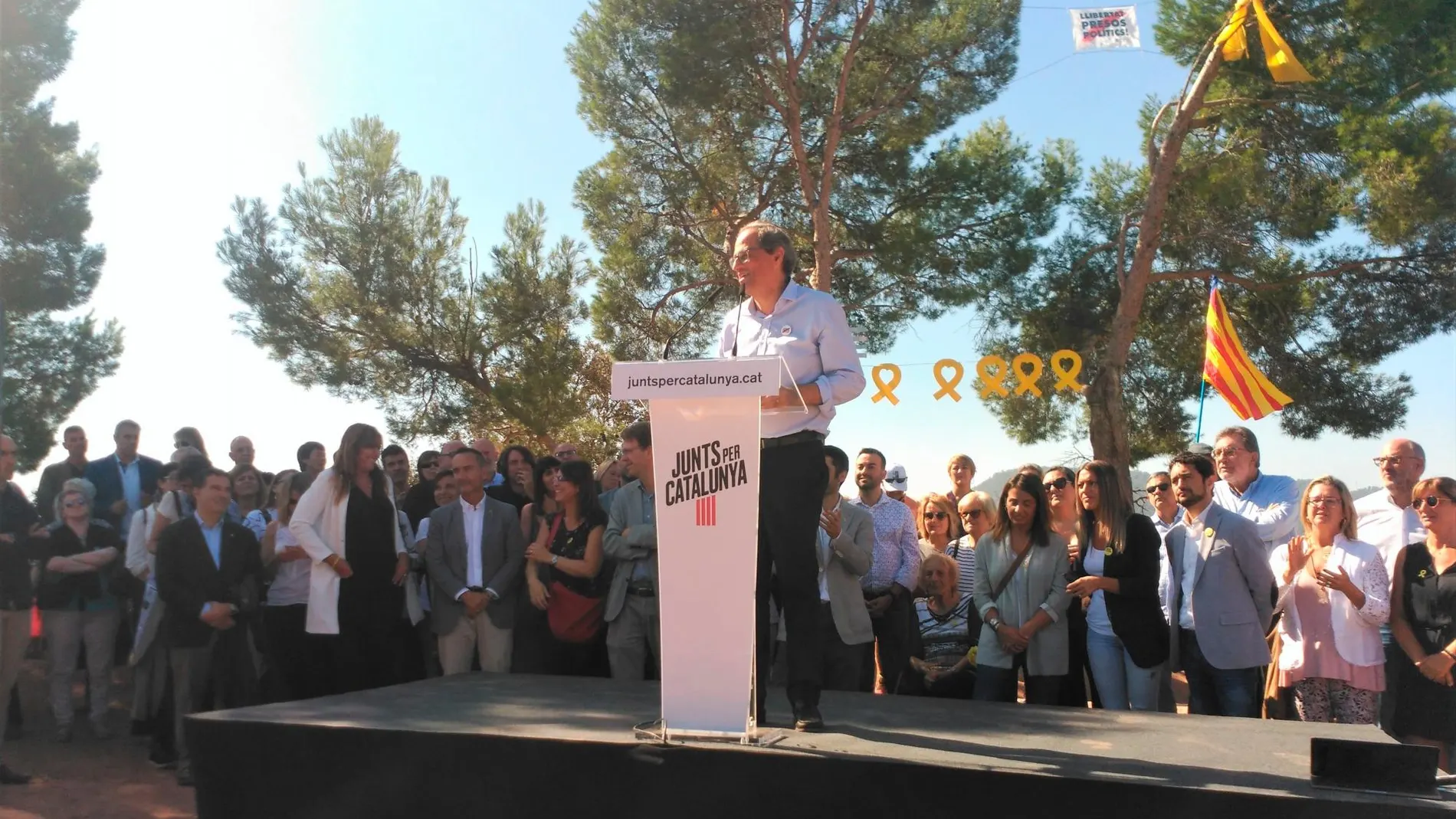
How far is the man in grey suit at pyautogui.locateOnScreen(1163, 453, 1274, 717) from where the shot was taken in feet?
14.6

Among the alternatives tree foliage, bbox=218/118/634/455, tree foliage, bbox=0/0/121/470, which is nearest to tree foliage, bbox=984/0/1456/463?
tree foliage, bbox=218/118/634/455

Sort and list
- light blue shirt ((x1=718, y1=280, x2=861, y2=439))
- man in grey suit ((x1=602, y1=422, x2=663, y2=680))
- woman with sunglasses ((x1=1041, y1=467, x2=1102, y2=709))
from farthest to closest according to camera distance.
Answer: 1. man in grey suit ((x1=602, y1=422, x2=663, y2=680))
2. woman with sunglasses ((x1=1041, y1=467, x2=1102, y2=709))
3. light blue shirt ((x1=718, y1=280, x2=861, y2=439))

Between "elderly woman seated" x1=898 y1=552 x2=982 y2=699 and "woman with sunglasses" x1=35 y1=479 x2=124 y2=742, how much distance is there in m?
4.76

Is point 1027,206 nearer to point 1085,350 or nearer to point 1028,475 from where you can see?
point 1085,350

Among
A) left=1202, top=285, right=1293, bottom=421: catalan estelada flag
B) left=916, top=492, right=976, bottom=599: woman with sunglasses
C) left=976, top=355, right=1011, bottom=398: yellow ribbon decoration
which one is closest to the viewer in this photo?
left=916, top=492, right=976, bottom=599: woman with sunglasses

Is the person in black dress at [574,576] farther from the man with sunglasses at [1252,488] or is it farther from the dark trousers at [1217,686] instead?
the man with sunglasses at [1252,488]

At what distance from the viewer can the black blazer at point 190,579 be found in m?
5.41

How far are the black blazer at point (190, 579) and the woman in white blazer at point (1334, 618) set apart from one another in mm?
4863

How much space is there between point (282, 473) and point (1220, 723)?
16.9ft

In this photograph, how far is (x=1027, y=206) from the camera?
1396cm

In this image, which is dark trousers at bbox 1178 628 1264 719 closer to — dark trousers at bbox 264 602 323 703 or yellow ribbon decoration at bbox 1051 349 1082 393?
dark trousers at bbox 264 602 323 703

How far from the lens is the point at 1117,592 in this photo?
15.2ft

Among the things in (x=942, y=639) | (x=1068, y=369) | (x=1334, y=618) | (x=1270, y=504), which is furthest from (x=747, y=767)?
(x=1068, y=369)

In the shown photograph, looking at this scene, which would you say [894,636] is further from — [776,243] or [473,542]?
[776,243]
